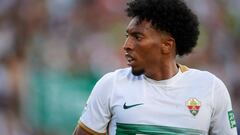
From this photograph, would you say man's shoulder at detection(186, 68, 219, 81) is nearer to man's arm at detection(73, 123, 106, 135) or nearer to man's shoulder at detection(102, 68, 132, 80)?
man's shoulder at detection(102, 68, 132, 80)

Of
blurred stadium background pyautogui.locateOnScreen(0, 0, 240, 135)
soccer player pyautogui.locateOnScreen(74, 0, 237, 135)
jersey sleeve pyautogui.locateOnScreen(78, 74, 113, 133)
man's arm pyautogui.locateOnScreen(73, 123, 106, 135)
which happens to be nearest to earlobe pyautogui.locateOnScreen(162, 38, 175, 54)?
soccer player pyautogui.locateOnScreen(74, 0, 237, 135)

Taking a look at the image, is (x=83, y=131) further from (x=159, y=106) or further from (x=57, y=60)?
(x=57, y=60)

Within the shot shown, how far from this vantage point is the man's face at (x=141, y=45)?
483cm

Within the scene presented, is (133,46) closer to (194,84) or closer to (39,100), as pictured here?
(194,84)

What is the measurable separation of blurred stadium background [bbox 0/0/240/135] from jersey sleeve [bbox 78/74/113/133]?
3804 millimetres

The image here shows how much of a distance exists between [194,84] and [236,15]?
5412mm

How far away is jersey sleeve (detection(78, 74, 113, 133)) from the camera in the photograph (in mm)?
4867

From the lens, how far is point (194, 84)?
4965mm

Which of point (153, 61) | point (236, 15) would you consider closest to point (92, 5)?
point (236, 15)

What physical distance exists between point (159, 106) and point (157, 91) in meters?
0.11

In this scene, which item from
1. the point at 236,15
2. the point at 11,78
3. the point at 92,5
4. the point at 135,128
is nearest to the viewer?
the point at 135,128

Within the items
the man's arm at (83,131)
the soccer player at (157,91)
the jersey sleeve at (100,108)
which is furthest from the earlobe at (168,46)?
the man's arm at (83,131)

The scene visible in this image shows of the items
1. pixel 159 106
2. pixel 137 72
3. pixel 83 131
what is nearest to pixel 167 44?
pixel 137 72

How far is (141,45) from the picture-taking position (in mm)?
4828
